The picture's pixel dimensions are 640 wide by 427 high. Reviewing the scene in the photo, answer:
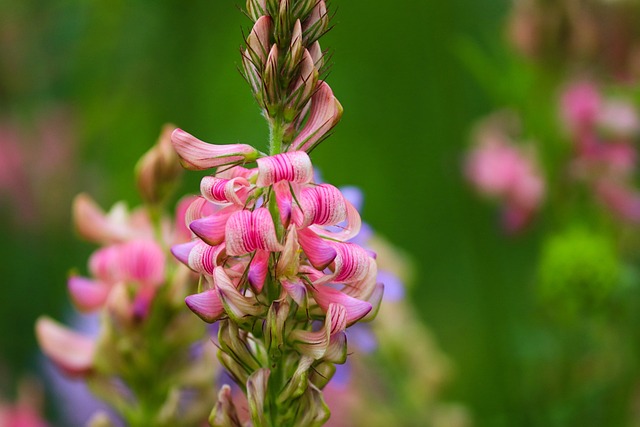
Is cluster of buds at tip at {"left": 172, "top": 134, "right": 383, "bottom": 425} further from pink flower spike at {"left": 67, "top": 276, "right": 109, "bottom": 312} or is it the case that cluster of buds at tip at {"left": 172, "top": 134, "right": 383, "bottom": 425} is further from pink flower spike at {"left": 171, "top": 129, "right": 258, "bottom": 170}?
pink flower spike at {"left": 67, "top": 276, "right": 109, "bottom": 312}

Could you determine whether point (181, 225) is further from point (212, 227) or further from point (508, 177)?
point (508, 177)

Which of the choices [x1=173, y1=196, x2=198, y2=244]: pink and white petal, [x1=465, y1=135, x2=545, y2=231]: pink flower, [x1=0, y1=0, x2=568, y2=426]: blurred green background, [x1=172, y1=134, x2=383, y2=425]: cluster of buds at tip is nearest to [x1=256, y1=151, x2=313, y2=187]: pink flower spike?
[x1=172, y1=134, x2=383, y2=425]: cluster of buds at tip

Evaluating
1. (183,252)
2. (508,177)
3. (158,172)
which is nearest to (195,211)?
(183,252)

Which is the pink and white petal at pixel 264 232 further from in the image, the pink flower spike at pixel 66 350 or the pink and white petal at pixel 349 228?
the pink flower spike at pixel 66 350

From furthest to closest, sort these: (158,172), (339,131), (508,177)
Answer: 1. (339,131)
2. (508,177)
3. (158,172)

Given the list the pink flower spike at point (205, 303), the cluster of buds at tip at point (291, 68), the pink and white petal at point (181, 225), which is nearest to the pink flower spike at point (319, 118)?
the cluster of buds at tip at point (291, 68)

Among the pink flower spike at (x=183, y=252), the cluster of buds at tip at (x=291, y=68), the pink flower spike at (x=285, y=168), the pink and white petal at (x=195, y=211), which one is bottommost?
the pink flower spike at (x=183, y=252)
